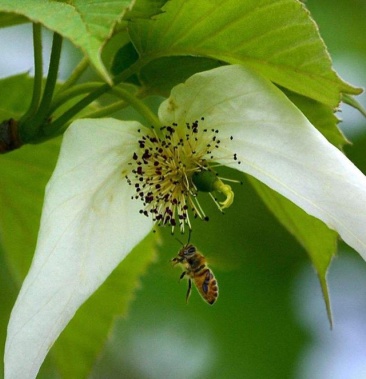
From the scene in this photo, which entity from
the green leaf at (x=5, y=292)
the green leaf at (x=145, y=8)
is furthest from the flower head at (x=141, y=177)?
the green leaf at (x=5, y=292)

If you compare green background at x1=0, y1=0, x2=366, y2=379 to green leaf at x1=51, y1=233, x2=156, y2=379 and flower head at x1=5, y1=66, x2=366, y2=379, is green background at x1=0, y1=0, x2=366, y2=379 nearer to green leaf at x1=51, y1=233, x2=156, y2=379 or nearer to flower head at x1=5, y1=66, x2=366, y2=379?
green leaf at x1=51, y1=233, x2=156, y2=379

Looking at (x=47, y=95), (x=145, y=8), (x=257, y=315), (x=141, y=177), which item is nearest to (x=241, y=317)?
(x=257, y=315)

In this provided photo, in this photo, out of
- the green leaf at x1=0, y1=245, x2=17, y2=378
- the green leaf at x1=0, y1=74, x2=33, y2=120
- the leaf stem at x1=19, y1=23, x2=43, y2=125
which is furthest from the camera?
the green leaf at x1=0, y1=245, x2=17, y2=378

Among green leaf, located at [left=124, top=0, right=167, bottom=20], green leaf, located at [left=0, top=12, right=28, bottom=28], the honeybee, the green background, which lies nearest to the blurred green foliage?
the green background

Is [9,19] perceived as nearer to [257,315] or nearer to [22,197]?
[22,197]

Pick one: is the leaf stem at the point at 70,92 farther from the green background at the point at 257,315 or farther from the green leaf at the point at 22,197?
the green background at the point at 257,315

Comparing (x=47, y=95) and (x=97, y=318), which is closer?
(x=47, y=95)
